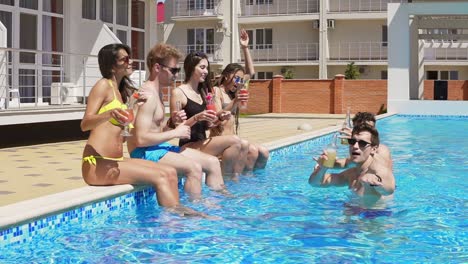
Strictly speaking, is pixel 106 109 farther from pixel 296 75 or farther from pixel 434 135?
pixel 296 75

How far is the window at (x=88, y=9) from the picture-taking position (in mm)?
16469

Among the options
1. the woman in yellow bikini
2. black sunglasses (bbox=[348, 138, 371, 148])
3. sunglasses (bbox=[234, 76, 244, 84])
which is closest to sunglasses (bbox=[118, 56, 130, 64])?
the woman in yellow bikini

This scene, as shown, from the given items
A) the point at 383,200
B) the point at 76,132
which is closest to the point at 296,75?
the point at 76,132

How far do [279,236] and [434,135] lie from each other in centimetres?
1149

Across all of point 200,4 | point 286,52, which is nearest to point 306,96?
point 286,52

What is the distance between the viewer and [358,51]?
40.5 meters

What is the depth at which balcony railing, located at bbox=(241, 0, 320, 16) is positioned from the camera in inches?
1617

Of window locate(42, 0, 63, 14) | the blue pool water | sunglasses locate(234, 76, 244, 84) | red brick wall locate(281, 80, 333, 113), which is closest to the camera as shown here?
the blue pool water

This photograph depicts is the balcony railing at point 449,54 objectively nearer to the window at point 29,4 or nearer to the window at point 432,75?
the window at point 432,75

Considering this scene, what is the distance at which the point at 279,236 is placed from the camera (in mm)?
4945

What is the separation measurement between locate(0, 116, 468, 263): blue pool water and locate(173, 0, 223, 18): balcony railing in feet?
120

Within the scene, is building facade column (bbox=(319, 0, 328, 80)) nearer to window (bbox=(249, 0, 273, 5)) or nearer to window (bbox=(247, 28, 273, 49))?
window (bbox=(247, 28, 273, 49))

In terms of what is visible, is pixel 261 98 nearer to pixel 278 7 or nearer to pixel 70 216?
pixel 278 7

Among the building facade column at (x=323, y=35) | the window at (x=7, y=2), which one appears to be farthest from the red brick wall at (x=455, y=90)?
the window at (x=7, y=2)
